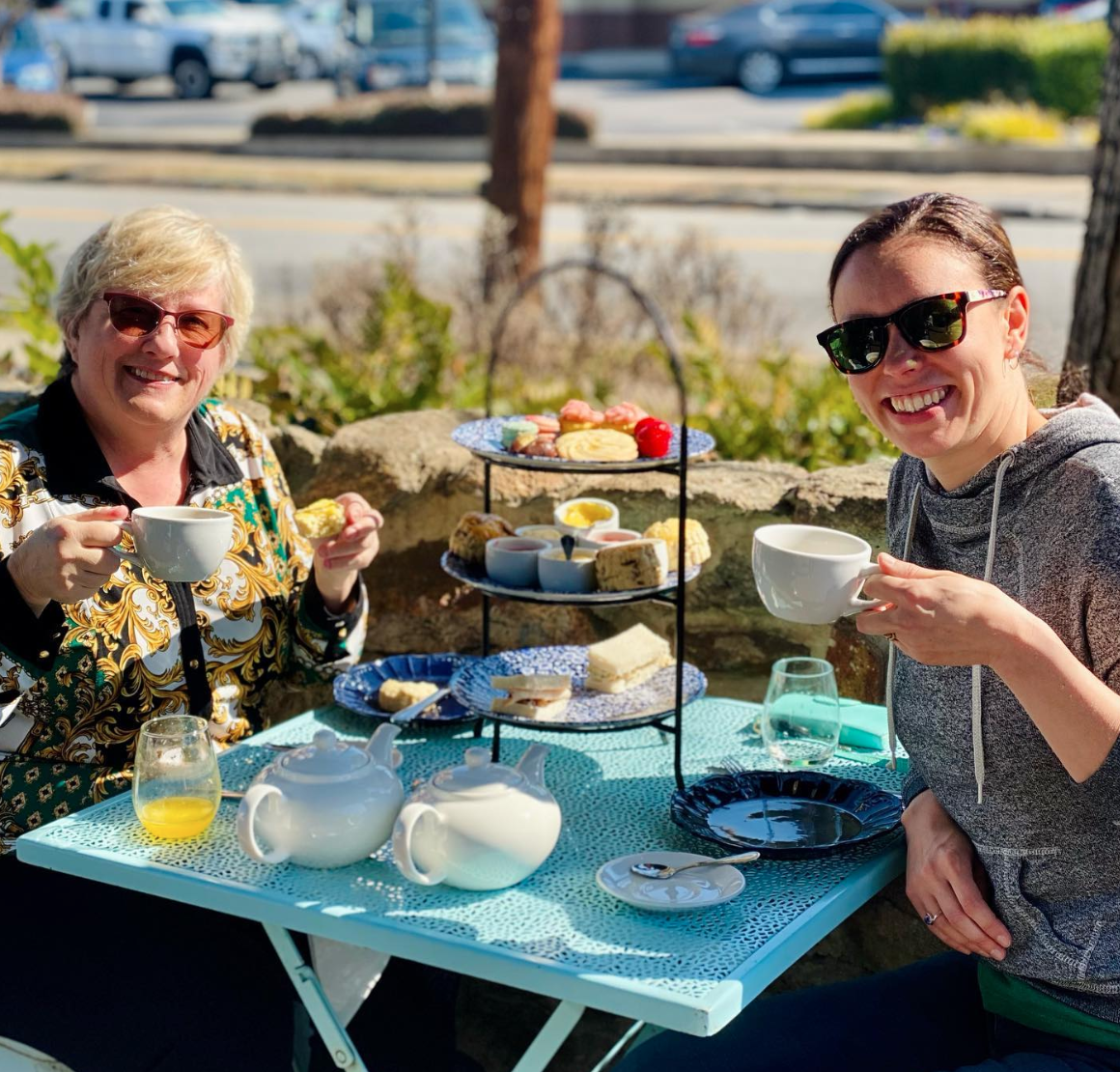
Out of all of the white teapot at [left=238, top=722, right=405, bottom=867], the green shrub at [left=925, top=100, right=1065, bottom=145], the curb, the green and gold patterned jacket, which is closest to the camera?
the white teapot at [left=238, top=722, right=405, bottom=867]

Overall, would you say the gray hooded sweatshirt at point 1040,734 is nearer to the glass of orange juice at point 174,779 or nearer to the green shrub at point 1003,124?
the glass of orange juice at point 174,779

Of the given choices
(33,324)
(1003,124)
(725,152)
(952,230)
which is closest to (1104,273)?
(952,230)

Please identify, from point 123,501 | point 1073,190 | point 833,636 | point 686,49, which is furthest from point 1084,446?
point 686,49

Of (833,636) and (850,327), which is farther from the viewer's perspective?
(833,636)

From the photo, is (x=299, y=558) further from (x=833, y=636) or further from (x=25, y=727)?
(x=833, y=636)

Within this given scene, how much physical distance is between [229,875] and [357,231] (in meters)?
10.6

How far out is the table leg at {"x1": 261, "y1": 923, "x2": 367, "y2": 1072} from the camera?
6.90 feet

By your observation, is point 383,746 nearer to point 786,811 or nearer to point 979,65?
point 786,811

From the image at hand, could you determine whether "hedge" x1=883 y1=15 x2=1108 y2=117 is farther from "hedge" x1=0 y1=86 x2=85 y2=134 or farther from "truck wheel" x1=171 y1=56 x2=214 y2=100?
"hedge" x1=0 y1=86 x2=85 y2=134

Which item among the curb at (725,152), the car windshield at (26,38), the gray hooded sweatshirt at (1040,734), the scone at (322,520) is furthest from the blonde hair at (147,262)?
the car windshield at (26,38)

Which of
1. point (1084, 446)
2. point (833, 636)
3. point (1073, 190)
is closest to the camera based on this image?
point (1084, 446)

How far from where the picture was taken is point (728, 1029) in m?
2.19

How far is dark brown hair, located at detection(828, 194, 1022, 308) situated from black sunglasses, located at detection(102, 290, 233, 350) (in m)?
1.08

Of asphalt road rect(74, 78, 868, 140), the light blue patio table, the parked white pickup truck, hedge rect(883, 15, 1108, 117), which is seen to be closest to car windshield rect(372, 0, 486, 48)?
asphalt road rect(74, 78, 868, 140)
